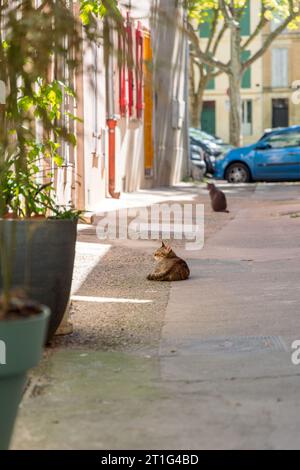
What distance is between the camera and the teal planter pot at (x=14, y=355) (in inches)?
174

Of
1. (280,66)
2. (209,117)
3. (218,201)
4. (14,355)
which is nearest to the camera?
(14,355)

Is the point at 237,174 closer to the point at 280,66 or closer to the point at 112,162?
the point at 112,162

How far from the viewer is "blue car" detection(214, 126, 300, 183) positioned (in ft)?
101

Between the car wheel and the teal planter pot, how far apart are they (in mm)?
27501

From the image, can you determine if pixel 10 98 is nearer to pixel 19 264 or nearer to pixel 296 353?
pixel 19 264

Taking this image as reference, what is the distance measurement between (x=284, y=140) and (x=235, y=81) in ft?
34.6

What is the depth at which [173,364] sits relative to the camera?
670 centimetres

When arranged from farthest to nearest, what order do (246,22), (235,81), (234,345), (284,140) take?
(246,22), (235,81), (284,140), (234,345)

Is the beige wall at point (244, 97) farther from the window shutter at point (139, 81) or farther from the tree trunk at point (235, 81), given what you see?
the window shutter at point (139, 81)

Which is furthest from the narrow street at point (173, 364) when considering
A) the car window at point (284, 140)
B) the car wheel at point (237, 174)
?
the car wheel at point (237, 174)

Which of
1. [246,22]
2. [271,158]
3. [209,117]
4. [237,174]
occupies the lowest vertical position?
[237,174]

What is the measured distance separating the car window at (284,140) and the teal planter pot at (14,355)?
Answer: 2643 centimetres

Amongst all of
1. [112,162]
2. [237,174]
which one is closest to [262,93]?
[237,174]
